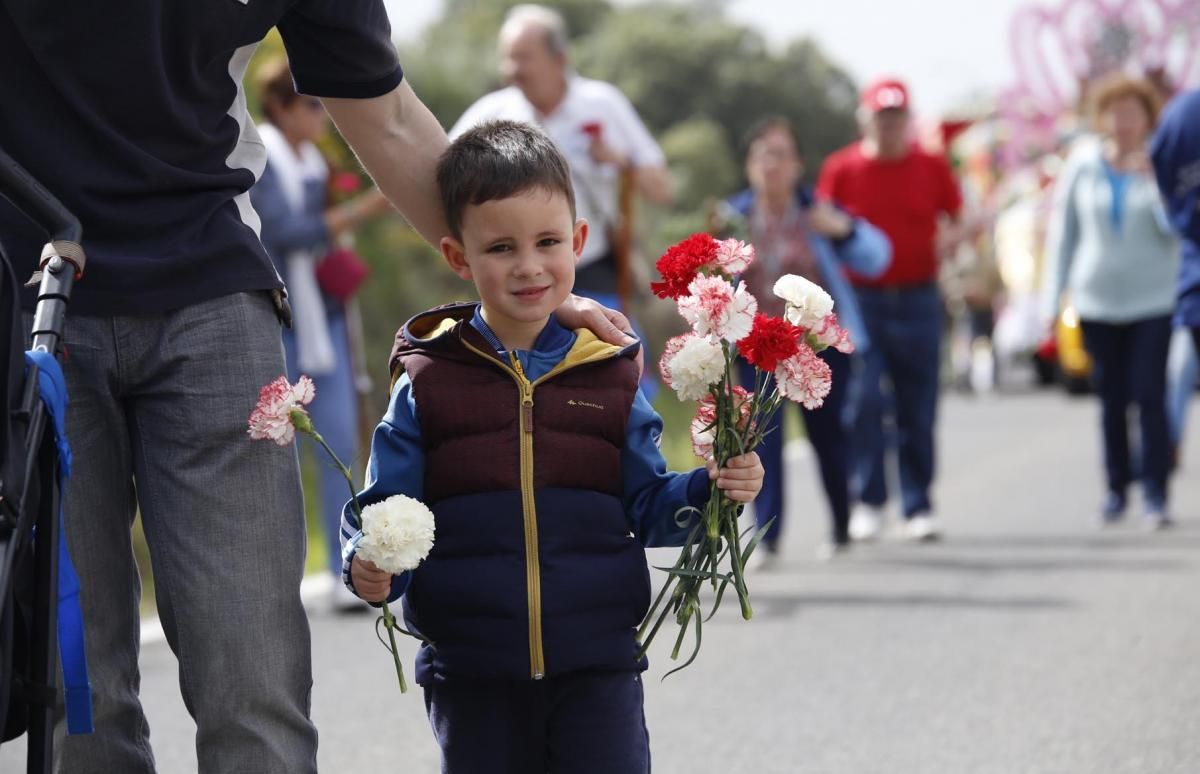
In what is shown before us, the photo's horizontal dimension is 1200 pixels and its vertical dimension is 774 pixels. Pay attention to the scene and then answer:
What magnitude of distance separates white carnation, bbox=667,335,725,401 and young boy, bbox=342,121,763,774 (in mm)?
147

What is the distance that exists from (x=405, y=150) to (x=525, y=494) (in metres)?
0.69

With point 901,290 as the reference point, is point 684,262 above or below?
below

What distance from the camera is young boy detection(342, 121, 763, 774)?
343 centimetres

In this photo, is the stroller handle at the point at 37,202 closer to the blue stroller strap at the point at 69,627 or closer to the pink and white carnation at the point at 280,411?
the blue stroller strap at the point at 69,627

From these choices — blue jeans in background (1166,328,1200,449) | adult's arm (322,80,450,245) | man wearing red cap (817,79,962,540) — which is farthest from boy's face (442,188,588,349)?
blue jeans in background (1166,328,1200,449)

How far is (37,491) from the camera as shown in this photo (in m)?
3.01

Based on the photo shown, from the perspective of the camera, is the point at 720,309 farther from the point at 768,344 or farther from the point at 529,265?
the point at 529,265

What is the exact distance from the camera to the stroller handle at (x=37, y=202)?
306cm

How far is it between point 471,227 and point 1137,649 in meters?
3.98

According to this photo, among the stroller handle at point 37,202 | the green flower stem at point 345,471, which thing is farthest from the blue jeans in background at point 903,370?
the stroller handle at point 37,202

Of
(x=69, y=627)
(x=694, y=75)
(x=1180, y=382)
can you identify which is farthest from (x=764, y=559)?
(x=694, y=75)

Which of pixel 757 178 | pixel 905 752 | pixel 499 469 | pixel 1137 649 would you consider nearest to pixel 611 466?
pixel 499 469

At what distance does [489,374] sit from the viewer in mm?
3520

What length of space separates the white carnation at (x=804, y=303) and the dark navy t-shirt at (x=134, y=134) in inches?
35.0
